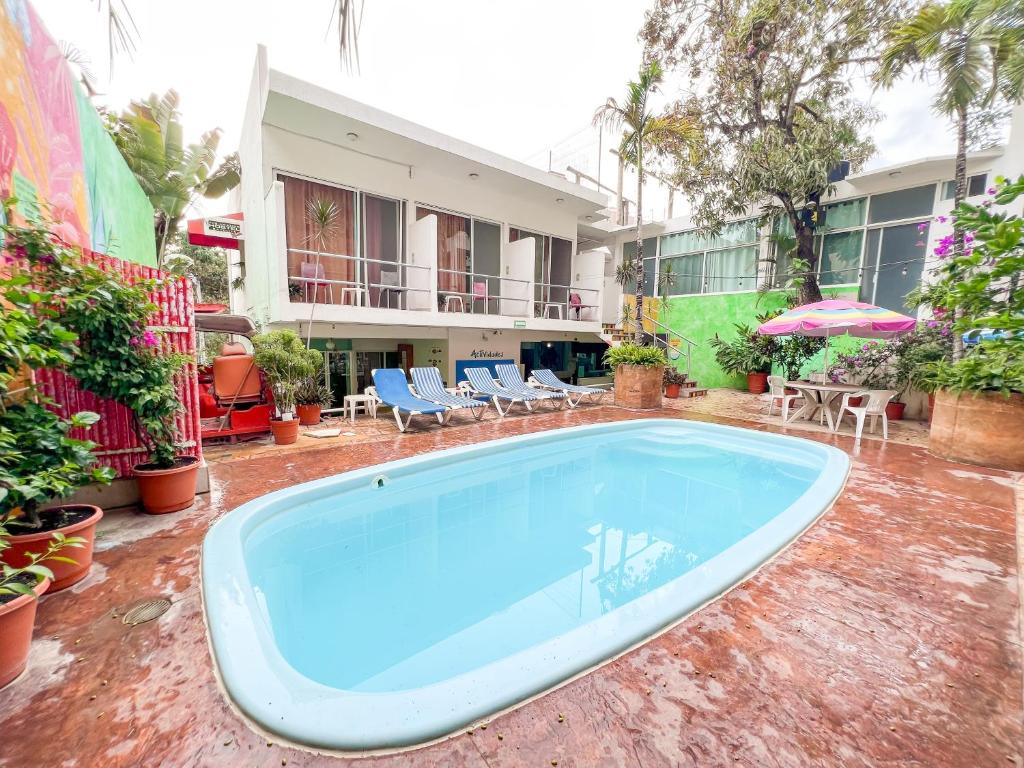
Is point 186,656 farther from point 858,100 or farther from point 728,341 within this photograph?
point 858,100

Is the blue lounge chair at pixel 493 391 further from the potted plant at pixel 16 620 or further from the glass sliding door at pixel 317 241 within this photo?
the potted plant at pixel 16 620

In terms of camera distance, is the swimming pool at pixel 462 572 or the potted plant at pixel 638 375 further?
the potted plant at pixel 638 375

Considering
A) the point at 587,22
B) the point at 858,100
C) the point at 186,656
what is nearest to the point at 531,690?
the point at 186,656

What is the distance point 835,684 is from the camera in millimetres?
2168

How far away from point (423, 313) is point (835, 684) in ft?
29.4

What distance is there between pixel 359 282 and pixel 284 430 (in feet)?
13.8

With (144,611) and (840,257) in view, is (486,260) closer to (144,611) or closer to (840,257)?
(840,257)

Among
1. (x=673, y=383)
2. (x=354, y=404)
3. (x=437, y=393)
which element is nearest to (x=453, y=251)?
(x=437, y=393)

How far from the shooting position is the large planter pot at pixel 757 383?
13930 millimetres

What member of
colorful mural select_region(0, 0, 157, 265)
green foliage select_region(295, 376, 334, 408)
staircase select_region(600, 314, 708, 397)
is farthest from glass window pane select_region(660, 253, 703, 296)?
colorful mural select_region(0, 0, 157, 265)

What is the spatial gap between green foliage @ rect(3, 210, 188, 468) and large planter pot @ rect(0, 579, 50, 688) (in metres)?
1.73

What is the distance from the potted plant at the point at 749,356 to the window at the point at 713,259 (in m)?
1.88

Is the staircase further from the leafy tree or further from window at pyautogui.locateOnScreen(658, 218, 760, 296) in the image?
the leafy tree

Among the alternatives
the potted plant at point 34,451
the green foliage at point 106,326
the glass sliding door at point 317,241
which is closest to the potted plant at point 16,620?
the potted plant at point 34,451
